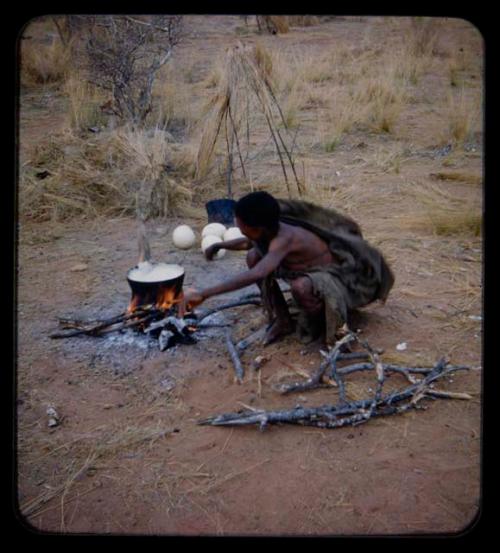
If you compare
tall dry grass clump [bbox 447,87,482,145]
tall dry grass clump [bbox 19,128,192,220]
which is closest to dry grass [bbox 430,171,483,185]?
tall dry grass clump [bbox 447,87,482,145]

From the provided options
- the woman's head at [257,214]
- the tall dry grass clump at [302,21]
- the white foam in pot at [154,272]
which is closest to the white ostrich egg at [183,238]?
the white foam in pot at [154,272]

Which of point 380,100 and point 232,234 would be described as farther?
point 380,100

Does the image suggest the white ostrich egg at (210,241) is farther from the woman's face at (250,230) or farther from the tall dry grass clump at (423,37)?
the tall dry grass clump at (423,37)

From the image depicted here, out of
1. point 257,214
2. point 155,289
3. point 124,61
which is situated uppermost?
point 124,61

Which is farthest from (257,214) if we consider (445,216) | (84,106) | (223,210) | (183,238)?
(84,106)

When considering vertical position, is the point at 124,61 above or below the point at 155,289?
above

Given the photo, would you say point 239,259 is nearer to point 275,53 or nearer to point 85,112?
point 85,112

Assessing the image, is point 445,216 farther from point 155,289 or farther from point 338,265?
point 155,289

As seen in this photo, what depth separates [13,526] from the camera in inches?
92.3

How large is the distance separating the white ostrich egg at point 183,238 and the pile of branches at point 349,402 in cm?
232

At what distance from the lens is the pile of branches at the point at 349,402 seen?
3.04 meters

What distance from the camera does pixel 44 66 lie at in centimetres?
962

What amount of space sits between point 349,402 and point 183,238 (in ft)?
8.61

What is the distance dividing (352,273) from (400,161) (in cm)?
370
